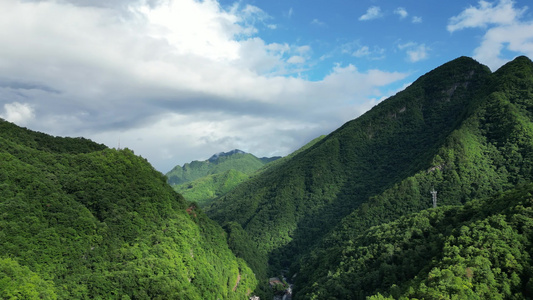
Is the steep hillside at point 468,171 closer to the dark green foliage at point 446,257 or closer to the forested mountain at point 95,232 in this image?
the dark green foliage at point 446,257

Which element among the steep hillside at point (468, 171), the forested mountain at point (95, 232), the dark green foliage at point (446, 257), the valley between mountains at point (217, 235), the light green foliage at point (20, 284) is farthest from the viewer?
the steep hillside at point (468, 171)

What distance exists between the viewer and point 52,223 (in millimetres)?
57000

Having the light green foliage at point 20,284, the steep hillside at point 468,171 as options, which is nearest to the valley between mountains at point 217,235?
the light green foliage at point 20,284

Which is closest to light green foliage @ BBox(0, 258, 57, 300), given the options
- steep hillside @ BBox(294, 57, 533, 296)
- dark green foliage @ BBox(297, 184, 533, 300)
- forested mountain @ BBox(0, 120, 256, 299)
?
forested mountain @ BBox(0, 120, 256, 299)

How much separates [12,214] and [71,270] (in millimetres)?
12784

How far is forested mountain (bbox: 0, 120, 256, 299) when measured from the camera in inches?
1981

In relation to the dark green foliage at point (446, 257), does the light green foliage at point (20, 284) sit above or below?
above

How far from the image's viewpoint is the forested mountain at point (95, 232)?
5031 cm

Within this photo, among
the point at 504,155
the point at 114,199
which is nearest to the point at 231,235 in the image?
the point at 114,199

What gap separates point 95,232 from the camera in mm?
62688

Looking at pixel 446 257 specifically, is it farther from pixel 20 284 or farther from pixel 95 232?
pixel 95 232

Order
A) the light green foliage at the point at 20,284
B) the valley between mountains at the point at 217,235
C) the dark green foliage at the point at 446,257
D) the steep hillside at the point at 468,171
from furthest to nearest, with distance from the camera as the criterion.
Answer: the steep hillside at the point at 468,171 → the valley between mountains at the point at 217,235 → the dark green foliage at the point at 446,257 → the light green foliage at the point at 20,284

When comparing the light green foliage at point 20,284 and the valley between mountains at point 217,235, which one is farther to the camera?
the valley between mountains at point 217,235

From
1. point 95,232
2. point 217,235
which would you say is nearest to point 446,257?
point 95,232
